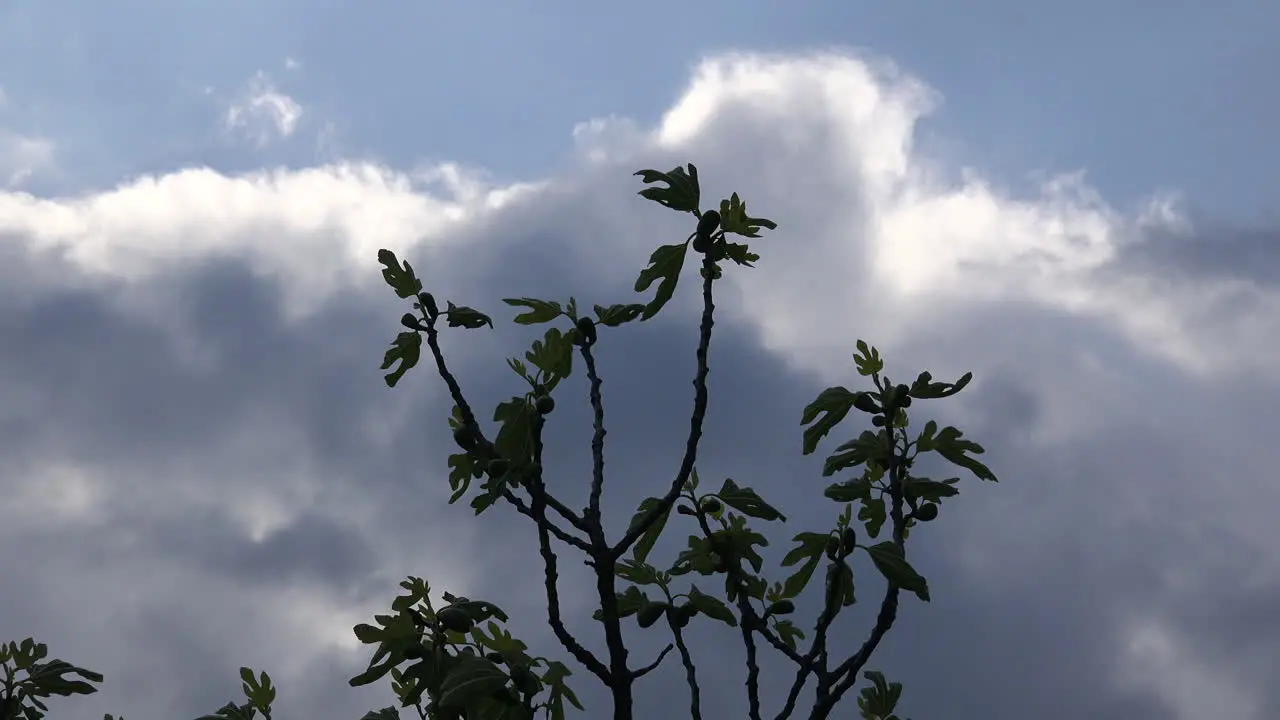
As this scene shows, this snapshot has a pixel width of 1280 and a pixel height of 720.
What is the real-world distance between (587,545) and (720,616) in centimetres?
97

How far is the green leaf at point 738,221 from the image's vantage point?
19.2 feet

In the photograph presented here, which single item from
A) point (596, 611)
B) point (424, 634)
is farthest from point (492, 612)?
point (596, 611)

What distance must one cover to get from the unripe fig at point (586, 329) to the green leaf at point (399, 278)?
0.85 metres

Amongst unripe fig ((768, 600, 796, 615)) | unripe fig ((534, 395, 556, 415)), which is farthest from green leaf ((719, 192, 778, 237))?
unripe fig ((768, 600, 796, 615))

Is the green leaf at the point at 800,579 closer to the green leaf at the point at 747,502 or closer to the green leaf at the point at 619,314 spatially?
the green leaf at the point at 747,502

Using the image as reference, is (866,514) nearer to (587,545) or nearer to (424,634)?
(587,545)

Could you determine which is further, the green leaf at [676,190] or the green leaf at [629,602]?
the green leaf at [629,602]

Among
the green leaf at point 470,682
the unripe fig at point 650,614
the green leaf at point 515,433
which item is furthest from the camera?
the unripe fig at point 650,614

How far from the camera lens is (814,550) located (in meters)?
6.29

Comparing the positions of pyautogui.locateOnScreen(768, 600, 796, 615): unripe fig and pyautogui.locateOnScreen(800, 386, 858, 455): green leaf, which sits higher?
pyautogui.locateOnScreen(800, 386, 858, 455): green leaf

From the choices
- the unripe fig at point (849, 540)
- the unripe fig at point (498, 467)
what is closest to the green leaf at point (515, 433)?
the unripe fig at point (498, 467)

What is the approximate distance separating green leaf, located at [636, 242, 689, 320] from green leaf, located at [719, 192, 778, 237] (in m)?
0.29

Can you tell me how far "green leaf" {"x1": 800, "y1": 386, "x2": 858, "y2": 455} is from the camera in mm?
6215

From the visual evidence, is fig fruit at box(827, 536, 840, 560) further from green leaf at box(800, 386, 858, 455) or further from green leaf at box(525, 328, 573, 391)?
green leaf at box(525, 328, 573, 391)
